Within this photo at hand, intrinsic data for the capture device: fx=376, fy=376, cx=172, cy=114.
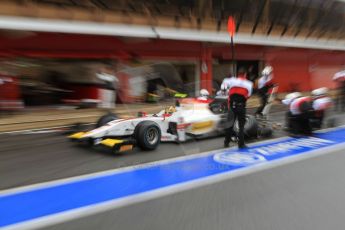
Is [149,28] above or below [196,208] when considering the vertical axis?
above

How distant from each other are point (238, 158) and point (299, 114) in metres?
2.91

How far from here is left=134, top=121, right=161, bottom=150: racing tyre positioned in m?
7.10

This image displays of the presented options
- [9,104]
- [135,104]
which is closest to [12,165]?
[135,104]

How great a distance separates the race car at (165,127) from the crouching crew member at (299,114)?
1.27 meters

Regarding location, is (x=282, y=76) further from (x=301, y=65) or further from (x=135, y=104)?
(x=135, y=104)

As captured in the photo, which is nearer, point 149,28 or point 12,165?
point 12,165

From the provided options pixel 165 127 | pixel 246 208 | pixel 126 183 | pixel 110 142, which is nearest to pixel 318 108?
pixel 165 127

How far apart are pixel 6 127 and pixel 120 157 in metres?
4.57

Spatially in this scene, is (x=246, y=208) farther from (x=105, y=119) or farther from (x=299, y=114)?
(x=299, y=114)

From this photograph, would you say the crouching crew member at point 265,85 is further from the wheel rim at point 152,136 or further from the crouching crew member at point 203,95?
the wheel rim at point 152,136

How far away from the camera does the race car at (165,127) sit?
7.11m

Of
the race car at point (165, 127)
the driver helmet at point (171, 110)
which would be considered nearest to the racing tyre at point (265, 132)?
the race car at point (165, 127)

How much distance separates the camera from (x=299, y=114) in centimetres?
898

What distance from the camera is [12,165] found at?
21.1 feet
